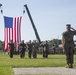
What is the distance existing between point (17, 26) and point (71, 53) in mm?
35649

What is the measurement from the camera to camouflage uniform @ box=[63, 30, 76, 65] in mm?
16062

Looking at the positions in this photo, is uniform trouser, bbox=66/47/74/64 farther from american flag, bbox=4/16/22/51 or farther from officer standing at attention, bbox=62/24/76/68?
american flag, bbox=4/16/22/51

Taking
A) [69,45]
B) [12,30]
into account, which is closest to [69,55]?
[69,45]

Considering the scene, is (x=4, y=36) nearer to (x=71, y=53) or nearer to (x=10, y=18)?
(x=10, y=18)

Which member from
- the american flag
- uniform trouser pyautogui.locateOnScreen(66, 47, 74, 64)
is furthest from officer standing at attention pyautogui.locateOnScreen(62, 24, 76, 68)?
the american flag

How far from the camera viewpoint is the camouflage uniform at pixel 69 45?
16.1 metres

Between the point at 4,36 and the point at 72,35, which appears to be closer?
the point at 72,35

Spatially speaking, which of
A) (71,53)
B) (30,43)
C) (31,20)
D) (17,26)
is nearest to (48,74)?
(71,53)

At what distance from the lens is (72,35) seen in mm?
16109

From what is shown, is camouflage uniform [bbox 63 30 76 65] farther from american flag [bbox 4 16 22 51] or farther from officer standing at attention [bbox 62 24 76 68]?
american flag [bbox 4 16 22 51]

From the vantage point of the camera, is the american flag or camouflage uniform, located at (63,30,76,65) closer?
camouflage uniform, located at (63,30,76,65)

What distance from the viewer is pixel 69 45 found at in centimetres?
1625

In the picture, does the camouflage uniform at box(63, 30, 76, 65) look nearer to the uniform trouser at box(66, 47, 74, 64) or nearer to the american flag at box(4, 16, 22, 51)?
the uniform trouser at box(66, 47, 74, 64)

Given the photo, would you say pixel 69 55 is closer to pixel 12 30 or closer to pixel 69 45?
pixel 69 45
